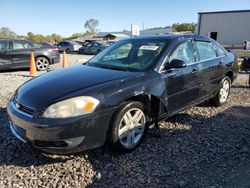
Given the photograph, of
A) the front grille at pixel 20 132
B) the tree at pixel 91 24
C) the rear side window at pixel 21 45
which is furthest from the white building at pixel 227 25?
the tree at pixel 91 24

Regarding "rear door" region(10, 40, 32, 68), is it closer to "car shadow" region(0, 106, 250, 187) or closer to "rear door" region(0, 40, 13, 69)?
"rear door" region(0, 40, 13, 69)

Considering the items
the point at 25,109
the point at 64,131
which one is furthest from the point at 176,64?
the point at 25,109

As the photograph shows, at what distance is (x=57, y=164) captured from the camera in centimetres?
359

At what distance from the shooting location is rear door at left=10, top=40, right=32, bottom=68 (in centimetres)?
1180

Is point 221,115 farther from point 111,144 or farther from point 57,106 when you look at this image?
point 57,106

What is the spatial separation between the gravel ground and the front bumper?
1.07ft

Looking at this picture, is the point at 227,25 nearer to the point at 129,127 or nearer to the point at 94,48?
the point at 94,48

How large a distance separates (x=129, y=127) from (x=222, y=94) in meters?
3.15

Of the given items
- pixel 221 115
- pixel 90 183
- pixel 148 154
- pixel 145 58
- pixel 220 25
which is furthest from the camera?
pixel 220 25

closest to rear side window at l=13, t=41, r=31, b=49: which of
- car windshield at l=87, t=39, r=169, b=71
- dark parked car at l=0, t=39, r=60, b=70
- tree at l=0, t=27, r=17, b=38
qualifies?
dark parked car at l=0, t=39, r=60, b=70

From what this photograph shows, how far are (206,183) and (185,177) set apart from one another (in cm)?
24

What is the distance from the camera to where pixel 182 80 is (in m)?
4.58

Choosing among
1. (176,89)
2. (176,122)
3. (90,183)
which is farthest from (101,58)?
(90,183)

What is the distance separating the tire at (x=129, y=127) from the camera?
11.9 feet
